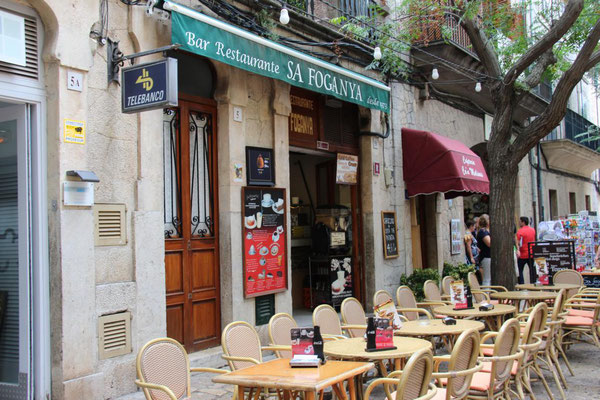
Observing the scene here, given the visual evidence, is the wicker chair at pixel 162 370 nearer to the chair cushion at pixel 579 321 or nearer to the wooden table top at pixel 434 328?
the wooden table top at pixel 434 328

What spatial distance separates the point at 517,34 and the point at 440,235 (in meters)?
4.40

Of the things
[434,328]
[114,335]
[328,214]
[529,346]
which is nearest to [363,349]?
[434,328]

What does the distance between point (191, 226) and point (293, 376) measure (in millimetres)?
3824

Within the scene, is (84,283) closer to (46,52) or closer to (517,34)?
(46,52)

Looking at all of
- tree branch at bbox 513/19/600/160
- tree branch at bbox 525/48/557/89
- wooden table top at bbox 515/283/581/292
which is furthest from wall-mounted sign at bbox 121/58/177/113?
tree branch at bbox 525/48/557/89

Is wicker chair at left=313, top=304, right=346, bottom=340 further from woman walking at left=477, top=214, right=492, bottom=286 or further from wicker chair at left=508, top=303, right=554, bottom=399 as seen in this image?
woman walking at left=477, top=214, right=492, bottom=286

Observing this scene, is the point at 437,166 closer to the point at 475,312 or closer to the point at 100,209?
the point at 475,312

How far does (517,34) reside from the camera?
12031mm

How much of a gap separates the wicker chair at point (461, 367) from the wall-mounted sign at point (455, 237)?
32.2ft

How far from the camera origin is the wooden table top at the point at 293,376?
3.73 metres

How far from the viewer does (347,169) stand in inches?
423

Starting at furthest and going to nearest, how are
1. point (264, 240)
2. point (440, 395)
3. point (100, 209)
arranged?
point (264, 240) → point (100, 209) → point (440, 395)

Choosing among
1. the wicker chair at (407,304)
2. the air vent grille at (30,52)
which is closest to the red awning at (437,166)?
the wicker chair at (407,304)

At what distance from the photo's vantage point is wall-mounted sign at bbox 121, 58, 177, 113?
554cm
